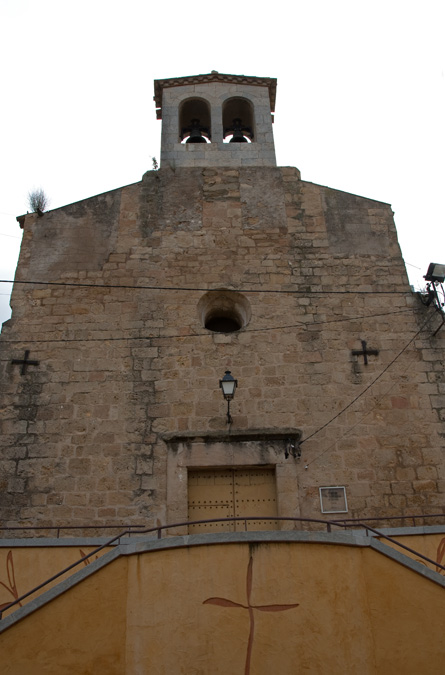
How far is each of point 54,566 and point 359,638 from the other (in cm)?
382

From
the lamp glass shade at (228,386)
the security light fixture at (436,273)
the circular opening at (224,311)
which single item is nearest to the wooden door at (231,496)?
the lamp glass shade at (228,386)

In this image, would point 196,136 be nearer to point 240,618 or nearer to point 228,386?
point 228,386

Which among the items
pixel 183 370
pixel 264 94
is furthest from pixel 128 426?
pixel 264 94

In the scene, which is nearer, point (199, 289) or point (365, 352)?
point (365, 352)

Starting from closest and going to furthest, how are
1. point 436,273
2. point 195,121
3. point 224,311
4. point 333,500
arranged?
point 333,500 < point 436,273 < point 224,311 < point 195,121

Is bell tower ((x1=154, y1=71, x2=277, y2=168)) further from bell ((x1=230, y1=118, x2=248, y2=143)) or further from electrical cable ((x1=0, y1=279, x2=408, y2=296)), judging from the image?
electrical cable ((x1=0, y1=279, x2=408, y2=296))

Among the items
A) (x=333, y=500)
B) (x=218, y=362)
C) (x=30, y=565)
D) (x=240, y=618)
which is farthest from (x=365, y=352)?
(x=30, y=565)

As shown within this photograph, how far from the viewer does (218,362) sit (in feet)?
29.8

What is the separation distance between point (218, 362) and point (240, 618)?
4.33 metres

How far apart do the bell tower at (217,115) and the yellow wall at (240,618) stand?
8.18m

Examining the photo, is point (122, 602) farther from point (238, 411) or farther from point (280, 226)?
point (280, 226)

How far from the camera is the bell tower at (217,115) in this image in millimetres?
11562

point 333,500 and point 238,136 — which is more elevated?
point 238,136

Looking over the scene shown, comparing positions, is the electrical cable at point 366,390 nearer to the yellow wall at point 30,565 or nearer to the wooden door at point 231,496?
the wooden door at point 231,496
